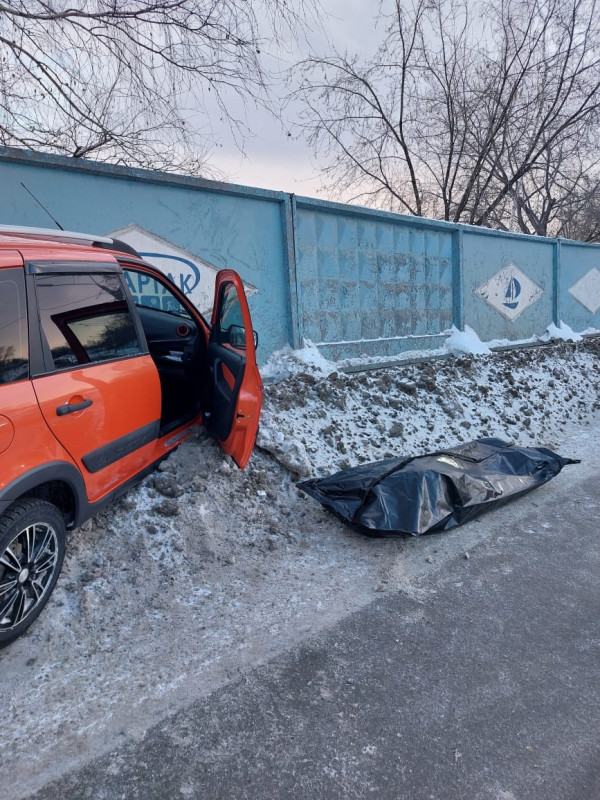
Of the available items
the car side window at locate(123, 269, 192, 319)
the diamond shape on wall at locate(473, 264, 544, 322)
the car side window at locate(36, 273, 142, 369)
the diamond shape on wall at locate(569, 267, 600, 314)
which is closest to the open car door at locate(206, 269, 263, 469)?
the car side window at locate(123, 269, 192, 319)

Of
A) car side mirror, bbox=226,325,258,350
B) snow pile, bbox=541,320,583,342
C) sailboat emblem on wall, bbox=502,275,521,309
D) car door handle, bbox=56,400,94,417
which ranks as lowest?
snow pile, bbox=541,320,583,342

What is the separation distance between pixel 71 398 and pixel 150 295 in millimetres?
2563

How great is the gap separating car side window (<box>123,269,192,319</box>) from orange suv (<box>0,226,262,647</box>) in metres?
0.78

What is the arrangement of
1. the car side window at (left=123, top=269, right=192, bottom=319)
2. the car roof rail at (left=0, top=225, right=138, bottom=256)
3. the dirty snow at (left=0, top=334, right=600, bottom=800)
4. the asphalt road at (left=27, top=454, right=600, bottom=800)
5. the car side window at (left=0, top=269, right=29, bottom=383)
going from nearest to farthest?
the asphalt road at (left=27, top=454, right=600, bottom=800) < the dirty snow at (left=0, top=334, right=600, bottom=800) < the car side window at (left=0, top=269, right=29, bottom=383) < the car roof rail at (left=0, top=225, right=138, bottom=256) < the car side window at (left=123, top=269, right=192, bottom=319)

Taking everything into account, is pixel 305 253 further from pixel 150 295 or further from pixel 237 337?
pixel 237 337

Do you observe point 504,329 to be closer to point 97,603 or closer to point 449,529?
point 449,529

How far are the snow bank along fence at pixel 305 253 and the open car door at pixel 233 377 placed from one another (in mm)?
1306

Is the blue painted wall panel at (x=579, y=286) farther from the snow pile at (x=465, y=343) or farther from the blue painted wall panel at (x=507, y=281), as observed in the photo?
the snow pile at (x=465, y=343)

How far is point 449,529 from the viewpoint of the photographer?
163 inches

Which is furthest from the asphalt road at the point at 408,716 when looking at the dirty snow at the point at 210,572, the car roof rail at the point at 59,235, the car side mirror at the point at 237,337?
the car roof rail at the point at 59,235

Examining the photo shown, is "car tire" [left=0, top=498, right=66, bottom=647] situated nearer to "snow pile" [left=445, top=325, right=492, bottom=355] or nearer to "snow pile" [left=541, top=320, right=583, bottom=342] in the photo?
"snow pile" [left=445, top=325, right=492, bottom=355]

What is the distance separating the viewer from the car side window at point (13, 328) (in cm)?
258

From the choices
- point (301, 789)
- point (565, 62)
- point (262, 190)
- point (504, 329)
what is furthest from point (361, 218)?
point (565, 62)

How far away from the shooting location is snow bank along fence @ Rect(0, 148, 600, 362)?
5.01 m
